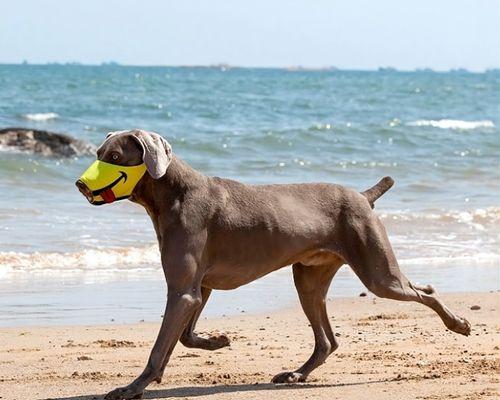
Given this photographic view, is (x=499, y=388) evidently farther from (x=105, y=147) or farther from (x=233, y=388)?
(x=105, y=147)

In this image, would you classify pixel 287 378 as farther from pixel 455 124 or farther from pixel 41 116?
pixel 455 124

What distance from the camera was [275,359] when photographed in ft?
25.4

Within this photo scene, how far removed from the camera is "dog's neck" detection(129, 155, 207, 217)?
21.4 ft

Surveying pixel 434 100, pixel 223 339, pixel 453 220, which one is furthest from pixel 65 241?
pixel 434 100

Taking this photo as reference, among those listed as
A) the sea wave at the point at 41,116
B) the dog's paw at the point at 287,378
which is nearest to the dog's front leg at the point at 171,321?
the dog's paw at the point at 287,378

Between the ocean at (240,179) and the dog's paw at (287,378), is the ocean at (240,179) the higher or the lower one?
the lower one

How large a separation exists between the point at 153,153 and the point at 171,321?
919 millimetres

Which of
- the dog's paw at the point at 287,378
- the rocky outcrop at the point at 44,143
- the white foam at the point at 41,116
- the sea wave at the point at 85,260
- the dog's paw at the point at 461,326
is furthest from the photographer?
the white foam at the point at 41,116

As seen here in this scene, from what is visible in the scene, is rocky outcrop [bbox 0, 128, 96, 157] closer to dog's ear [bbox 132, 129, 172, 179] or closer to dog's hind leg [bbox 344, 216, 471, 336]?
dog's hind leg [bbox 344, 216, 471, 336]

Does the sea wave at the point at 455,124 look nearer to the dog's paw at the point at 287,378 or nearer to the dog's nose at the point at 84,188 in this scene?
the dog's paw at the point at 287,378

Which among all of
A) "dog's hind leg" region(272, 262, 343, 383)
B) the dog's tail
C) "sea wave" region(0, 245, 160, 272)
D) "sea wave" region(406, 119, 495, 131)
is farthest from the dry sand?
"sea wave" region(406, 119, 495, 131)

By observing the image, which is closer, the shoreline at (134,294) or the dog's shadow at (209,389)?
the dog's shadow at (209,389)

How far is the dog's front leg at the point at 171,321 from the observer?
20.7 feet

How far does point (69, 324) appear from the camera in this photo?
30.1 feet
